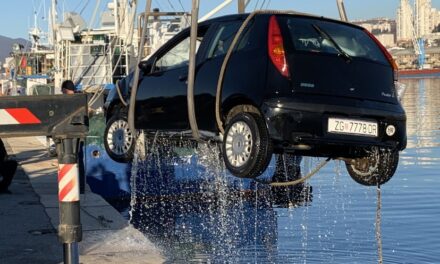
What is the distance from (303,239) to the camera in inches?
428

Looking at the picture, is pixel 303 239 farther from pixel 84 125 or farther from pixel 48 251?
pixel 84 125

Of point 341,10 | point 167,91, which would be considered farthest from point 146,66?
point 341,10

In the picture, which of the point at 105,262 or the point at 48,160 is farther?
the point at 48,160

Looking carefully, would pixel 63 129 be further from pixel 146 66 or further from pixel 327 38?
pixel 146 66

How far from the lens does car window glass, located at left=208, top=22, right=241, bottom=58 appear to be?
7.14 meters

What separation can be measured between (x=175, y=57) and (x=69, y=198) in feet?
11.7

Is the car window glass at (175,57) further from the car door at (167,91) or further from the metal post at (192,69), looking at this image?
the metal post at (192,69)

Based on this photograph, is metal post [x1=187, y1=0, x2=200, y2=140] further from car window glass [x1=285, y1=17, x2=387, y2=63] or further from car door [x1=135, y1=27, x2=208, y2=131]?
car window glass [x1=285, y1=17, x2=387, y2=63]

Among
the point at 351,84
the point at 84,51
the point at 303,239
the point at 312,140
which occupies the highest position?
the point at 84,51

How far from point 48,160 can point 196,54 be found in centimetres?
1118

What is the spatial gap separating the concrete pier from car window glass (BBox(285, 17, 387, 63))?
8.69 feet

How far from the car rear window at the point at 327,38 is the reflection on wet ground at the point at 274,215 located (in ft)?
7.23

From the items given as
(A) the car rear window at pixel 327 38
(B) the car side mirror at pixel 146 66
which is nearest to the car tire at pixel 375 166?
(A) the car rear window at pixel 327 38

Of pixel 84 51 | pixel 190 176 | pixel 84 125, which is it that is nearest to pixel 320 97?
pixel 84 125
